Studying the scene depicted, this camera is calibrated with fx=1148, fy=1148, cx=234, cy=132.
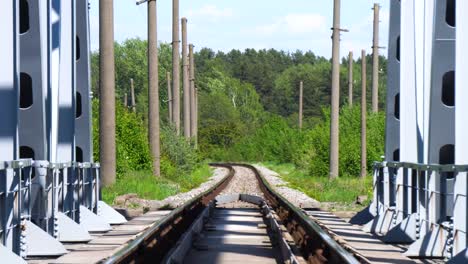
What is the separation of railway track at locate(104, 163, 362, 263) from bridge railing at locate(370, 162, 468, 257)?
115cm

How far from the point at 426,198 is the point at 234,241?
3.88 meters

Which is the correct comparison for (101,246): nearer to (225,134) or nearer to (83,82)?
(83,82)

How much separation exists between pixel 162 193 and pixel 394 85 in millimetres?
15131

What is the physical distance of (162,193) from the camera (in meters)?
33.4

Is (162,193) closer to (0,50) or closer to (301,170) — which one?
(0,50)

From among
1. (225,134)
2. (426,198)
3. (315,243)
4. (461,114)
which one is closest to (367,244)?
(426,198)

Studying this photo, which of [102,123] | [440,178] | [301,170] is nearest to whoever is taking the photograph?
[440,178]

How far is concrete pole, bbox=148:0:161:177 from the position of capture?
1570 inches

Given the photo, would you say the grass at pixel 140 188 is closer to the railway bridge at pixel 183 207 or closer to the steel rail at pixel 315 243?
the railway bridge at pixel 183 207

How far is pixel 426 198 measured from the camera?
14.4m

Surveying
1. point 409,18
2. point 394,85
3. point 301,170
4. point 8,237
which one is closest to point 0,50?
point 8,237

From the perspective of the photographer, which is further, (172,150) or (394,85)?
(172,150)

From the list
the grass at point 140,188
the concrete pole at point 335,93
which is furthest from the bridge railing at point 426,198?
the concrete pole at point 335,93

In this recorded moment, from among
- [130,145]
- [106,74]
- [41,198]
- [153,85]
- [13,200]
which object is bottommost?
[130,145]
